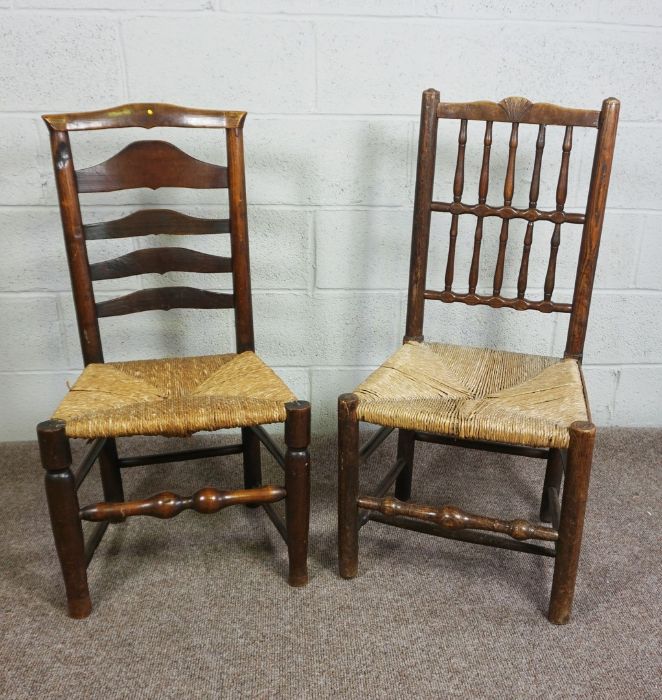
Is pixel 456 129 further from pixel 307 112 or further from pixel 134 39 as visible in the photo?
pixel 134 39

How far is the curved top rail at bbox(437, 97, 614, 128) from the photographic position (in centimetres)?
144

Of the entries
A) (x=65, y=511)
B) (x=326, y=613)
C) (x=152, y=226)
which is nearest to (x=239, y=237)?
(x=152, y=226)

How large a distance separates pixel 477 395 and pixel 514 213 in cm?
43

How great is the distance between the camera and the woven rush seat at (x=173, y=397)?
1.26m

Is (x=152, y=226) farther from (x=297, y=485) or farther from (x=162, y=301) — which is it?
(x=297, y=485)

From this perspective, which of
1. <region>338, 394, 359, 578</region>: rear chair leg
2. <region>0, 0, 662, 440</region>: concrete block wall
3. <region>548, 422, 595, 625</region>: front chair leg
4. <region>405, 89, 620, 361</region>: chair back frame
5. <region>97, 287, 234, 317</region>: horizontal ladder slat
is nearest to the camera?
<region>548, 422, 595, 625</region>: front chair leg

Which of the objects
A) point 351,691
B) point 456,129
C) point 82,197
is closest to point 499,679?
point 351,691

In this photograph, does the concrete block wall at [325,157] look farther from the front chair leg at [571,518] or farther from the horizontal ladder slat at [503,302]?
the front chair leg at [571,518]

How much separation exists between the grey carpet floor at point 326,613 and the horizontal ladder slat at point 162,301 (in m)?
0.53

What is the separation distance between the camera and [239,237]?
1537mm

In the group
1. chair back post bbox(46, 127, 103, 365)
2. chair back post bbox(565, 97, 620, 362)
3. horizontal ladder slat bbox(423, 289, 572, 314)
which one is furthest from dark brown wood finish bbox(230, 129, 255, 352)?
chair back post bbox(565, 97, 620, 362)

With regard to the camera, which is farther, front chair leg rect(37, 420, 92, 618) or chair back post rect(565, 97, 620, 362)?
chair back post rect(565, 97, 620, 362)

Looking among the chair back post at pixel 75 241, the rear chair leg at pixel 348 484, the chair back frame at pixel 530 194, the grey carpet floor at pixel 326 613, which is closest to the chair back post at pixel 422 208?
the chair back frame at pixel 530 194

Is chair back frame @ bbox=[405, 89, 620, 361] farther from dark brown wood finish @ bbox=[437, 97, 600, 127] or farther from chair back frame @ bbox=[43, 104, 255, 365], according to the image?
chair back frame @ bbox=[43, 104, 255, 365]
